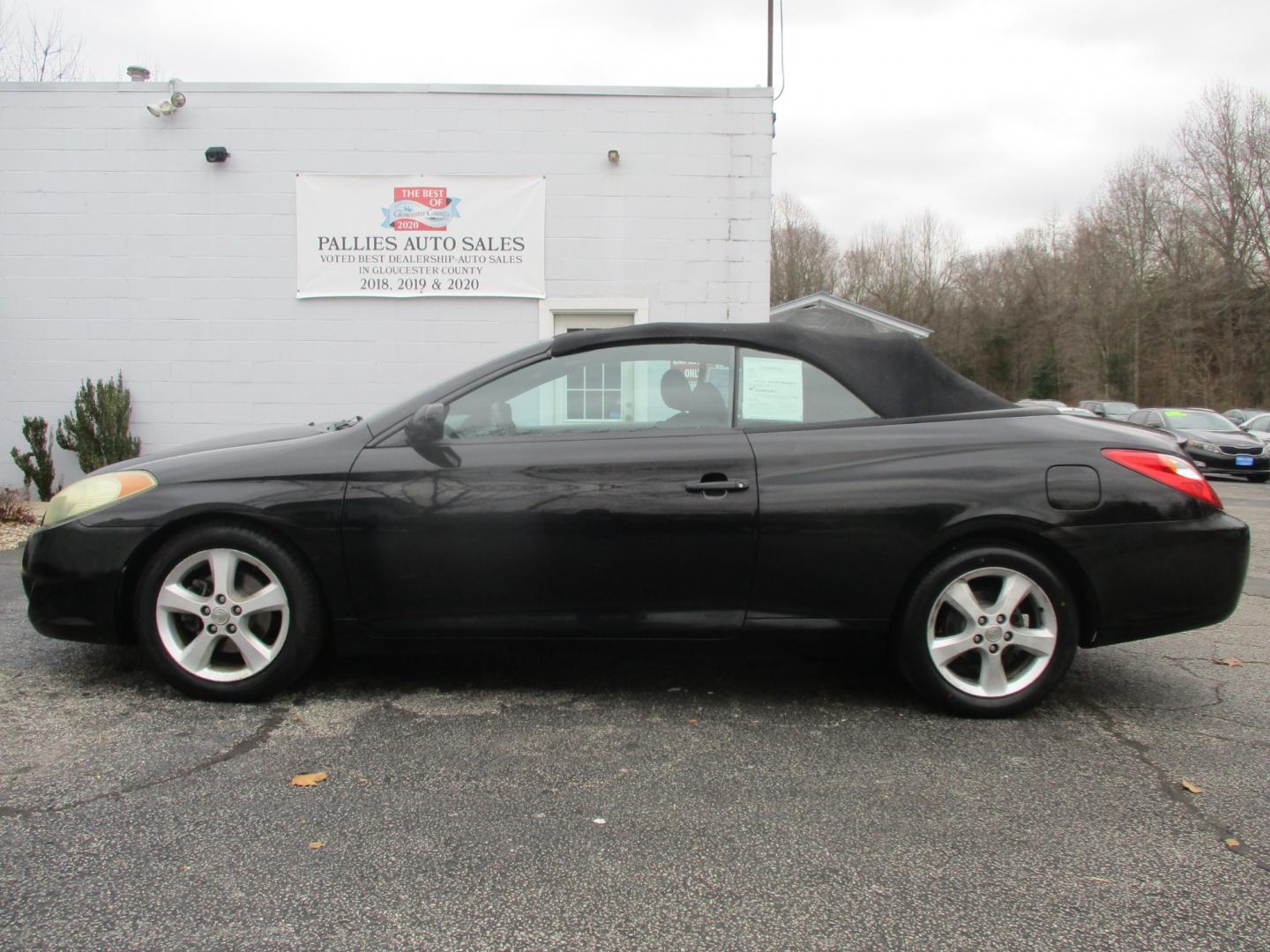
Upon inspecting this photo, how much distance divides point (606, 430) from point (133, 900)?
Result: 6.92ft

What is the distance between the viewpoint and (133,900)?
2.21m

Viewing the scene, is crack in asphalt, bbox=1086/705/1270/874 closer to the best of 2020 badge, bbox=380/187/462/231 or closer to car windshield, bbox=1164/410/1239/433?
the best of 2020 badge, bbox=380/187/462/231

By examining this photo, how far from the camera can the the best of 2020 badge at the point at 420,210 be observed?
32.4ft

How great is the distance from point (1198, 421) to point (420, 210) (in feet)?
57.0

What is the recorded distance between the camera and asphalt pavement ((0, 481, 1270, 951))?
2.15 m

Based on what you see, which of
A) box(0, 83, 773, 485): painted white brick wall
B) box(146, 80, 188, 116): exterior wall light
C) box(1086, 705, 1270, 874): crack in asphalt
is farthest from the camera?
box(0, 83, 773, 485): painted white brick wall

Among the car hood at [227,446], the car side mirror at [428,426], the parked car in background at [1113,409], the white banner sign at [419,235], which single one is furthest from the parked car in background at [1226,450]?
the car hood at [227,446]

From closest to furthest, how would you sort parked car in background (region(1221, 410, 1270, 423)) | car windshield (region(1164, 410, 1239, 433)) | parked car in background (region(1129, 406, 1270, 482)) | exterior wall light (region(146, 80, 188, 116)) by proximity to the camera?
exterior wall light (region(146, 80, 188, 116)) → parked car in background (region(1129, 406, 1270, 482)) → car windshield (region(1164, 410, 1239, 433)) → parked car in background (region(1221, 410, 1270, 423))

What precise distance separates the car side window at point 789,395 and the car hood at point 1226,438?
1821 centimetres

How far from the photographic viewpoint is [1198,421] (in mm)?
19672

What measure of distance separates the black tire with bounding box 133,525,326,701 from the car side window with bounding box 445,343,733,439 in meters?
0.84

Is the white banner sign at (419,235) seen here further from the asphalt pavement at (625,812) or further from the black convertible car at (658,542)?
the black convertible car at (658,542)

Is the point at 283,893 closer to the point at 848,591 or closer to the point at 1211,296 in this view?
the point at 848,591

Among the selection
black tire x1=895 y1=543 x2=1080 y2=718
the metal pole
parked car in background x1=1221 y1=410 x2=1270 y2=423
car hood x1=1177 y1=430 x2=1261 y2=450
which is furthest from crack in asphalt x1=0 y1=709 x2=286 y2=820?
parked car in background x1=1221 y1=410 x2=1270 y2=423
